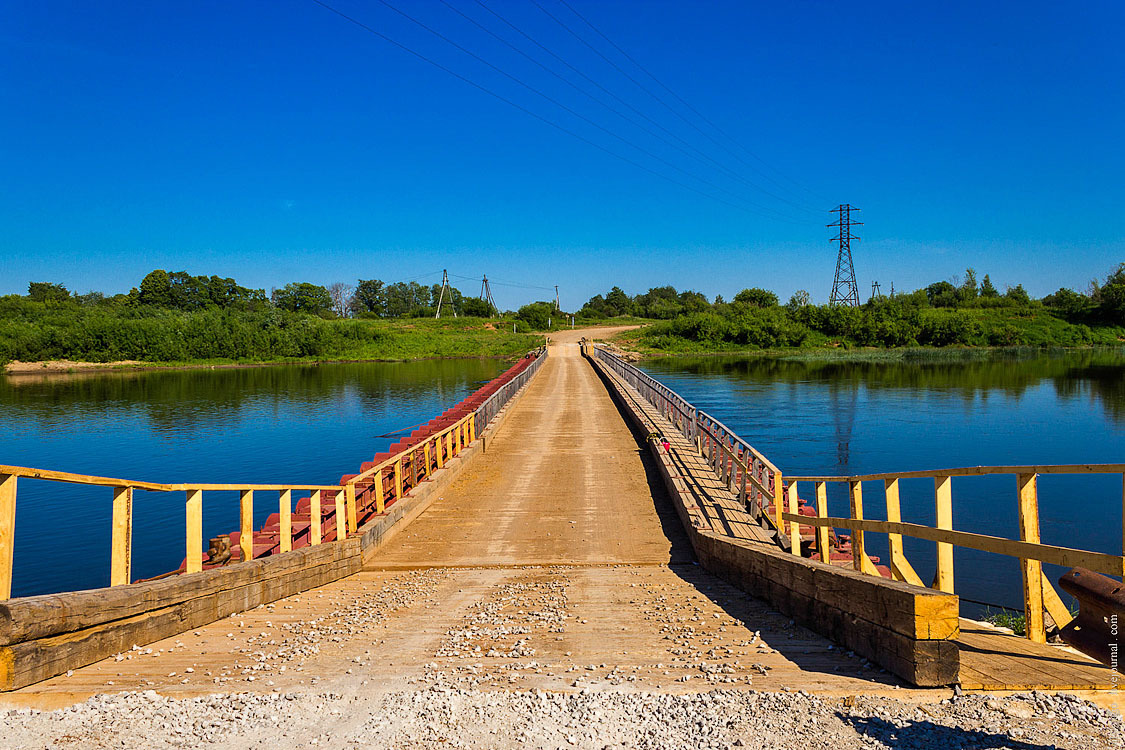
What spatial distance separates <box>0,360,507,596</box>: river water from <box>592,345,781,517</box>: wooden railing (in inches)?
439

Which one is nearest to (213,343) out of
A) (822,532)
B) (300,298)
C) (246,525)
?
(300,298)

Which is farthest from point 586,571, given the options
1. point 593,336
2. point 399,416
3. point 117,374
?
point 593,336

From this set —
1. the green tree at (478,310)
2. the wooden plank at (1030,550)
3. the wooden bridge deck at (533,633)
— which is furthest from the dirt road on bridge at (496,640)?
the green tree at (478,310)

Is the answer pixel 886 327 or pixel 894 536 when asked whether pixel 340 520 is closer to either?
pixel 894 536

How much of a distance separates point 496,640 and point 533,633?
35 cm

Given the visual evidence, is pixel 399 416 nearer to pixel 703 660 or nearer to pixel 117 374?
pixel 703 660

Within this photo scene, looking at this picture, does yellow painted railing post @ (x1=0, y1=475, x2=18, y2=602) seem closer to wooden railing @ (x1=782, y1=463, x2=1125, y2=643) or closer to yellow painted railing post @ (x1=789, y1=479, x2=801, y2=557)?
wooden railing @ (x1=782, y1=463, x2=1125, y2=643)

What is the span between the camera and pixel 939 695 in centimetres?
421

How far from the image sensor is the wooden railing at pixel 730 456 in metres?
10.2

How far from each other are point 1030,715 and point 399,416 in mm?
37351

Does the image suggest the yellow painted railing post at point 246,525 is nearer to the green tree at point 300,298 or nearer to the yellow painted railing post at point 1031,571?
the yellow painted railing post at point 1031,571

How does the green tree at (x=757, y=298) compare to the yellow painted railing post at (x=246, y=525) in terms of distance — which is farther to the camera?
the green tree at (x=757, y=298)

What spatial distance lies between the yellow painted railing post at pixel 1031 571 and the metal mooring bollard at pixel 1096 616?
36 cm

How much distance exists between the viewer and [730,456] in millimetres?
12117
